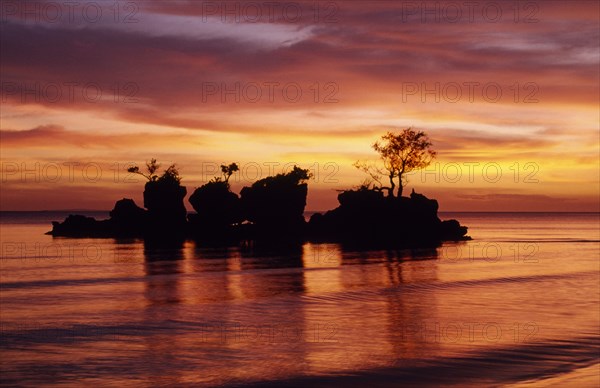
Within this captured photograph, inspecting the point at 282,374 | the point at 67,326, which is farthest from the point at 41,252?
the point at 282,374

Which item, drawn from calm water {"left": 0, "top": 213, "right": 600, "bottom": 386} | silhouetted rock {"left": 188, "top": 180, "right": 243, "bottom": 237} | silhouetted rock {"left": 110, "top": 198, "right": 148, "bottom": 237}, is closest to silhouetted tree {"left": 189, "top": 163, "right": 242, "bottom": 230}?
silhouetted rock {"left": 188, "top": 180, "right": 243, "bottom": 237}

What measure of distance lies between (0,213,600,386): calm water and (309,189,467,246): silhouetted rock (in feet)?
125

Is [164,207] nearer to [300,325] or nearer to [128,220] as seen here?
[128,220]

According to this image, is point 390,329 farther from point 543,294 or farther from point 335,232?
point 335,232

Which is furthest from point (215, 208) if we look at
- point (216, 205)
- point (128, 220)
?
point (128, 220)

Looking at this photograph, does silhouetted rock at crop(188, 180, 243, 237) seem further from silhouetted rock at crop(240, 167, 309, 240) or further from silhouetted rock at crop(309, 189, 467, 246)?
silhouetted rock at crop(309, 189, 467, 246)

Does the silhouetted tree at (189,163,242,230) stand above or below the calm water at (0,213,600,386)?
above

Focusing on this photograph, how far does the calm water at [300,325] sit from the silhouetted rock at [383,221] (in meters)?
38.0

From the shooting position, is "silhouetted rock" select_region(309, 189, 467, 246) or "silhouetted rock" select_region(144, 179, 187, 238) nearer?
"silhouetted rock" select_region(309, 189, 467, 246)

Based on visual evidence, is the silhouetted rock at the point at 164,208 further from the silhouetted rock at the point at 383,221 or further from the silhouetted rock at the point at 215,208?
the silhouetted rock at the point at 383,221

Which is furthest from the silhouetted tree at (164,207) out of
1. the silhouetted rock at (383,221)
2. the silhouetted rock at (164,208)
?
the silhouetted rock at (383,221)

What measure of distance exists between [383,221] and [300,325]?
62337mm

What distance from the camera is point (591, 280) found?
128 feet

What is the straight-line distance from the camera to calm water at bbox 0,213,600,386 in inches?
684
